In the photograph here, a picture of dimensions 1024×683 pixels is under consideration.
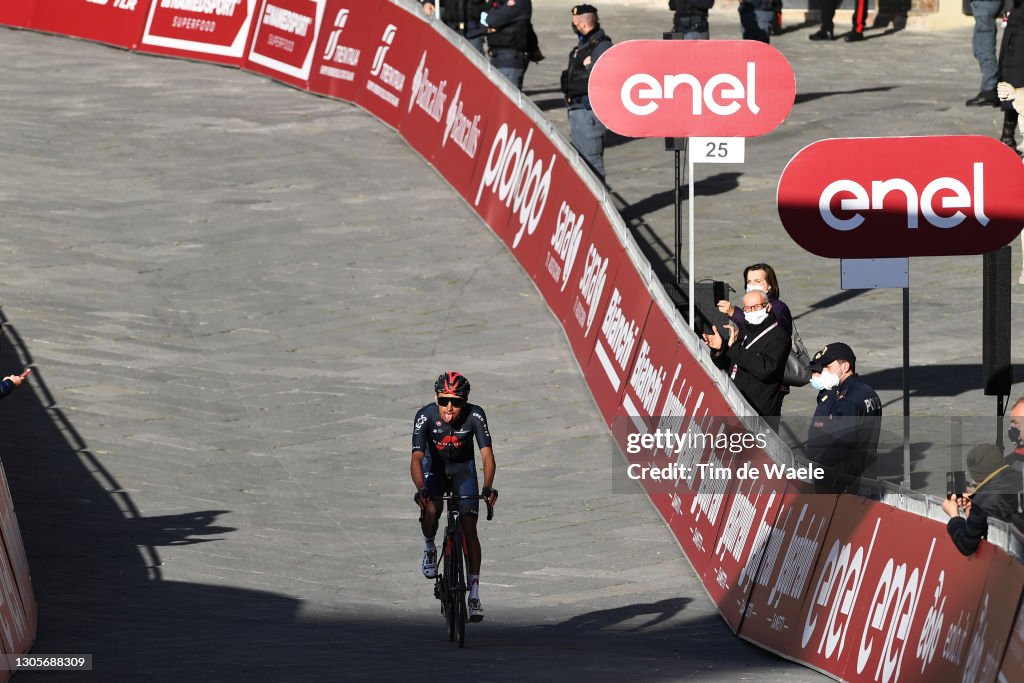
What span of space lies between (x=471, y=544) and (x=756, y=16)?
1773cm

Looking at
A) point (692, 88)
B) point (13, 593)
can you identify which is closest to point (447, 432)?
point (13, 593)

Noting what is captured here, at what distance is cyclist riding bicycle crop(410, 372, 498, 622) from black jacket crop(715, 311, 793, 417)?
2.14 metres

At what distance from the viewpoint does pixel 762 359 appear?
13250 mm

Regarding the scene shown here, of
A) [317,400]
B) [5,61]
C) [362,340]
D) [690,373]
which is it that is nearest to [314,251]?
[362,340]

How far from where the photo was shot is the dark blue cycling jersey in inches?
480

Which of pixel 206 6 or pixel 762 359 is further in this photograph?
pixel 206 6

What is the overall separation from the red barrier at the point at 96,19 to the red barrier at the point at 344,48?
4.92 metres

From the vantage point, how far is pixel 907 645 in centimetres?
980

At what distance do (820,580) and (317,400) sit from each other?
789 cm

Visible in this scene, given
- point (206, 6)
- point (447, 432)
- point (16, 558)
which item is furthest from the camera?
point (206, 6)

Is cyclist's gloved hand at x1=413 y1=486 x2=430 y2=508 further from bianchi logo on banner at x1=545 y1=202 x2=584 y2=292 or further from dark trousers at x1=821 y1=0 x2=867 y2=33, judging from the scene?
dark trousers at x1=821 y1=0 x2=867 y2=33

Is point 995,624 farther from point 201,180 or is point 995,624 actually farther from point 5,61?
point 5,61

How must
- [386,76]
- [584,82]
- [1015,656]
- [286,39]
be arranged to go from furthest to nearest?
1. [286,39]
2. [386,76]
3. [584,82]
4. [1015,656]

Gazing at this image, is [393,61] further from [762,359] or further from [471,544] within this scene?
[471,544]
